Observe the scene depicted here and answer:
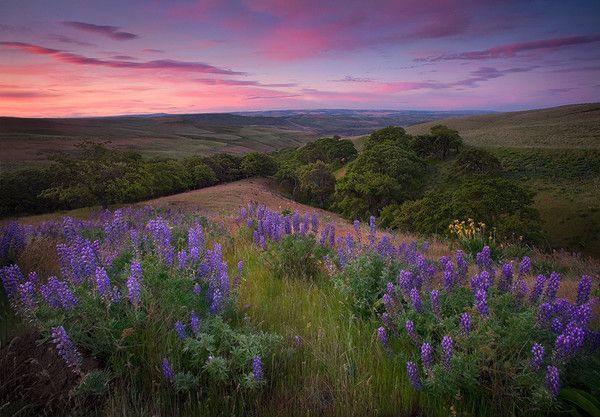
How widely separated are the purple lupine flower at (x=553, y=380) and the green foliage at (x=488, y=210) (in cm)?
2933

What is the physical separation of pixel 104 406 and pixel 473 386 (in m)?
2.30

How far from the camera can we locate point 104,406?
2320 millimetres

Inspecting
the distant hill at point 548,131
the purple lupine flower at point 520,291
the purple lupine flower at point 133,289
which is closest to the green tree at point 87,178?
the purple lupine flower at point 133,289

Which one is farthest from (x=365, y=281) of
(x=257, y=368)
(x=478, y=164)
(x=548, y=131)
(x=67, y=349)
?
(x=548, y=131)

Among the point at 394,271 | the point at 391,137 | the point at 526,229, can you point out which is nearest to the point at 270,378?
the point at 394,271

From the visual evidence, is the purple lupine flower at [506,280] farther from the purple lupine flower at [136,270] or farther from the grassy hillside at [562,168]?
the grassy hillside at [562,168]

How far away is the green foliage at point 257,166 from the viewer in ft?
276

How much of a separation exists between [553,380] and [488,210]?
1375 inches


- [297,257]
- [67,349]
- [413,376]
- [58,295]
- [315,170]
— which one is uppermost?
[58,295]

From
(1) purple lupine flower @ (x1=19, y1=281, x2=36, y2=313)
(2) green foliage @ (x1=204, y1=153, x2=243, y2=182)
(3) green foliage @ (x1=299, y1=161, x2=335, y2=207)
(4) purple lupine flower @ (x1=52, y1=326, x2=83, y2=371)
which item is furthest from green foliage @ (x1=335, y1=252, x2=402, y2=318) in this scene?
(2) green foliage @ (x1=204, y1=153, x2=243, y2=182)

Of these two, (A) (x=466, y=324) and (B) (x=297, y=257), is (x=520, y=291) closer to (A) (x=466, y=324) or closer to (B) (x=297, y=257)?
(A) (x=466, y=324)

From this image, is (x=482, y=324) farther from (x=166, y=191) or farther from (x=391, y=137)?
(x=391, y=137)

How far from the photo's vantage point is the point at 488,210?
33469 millimetres

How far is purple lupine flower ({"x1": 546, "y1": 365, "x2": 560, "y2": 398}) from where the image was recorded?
2.10 m
